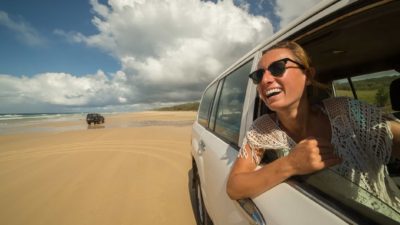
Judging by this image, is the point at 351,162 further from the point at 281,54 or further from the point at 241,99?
the point at 241,99

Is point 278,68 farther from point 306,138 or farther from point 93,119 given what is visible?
point 93,119

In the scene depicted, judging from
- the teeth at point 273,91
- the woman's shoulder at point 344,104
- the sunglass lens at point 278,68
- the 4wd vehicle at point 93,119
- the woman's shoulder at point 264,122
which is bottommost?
the 4wd vehicle at point 93,119

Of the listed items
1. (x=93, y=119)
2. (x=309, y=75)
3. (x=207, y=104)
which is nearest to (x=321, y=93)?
(x=309, y=75)

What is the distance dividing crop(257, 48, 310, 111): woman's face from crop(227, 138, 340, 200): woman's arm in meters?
0.29

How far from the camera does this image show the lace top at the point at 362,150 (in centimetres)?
115

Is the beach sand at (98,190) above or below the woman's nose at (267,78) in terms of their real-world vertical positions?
below

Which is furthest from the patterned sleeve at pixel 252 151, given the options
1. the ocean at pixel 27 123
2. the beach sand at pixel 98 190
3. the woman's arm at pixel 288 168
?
the ocean at pixel 27 123

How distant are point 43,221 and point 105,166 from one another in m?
3.53

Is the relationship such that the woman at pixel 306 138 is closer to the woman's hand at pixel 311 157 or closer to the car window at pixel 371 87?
the woman's hand at pixel 311 157

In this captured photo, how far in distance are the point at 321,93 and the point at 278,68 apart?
837 millimetres

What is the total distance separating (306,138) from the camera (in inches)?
51.7

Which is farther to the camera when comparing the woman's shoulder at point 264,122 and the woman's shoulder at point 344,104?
the woman's shoulder at point 264,122

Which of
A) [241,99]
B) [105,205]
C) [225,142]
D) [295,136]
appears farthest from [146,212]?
[295,136]

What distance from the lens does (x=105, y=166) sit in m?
7.59
